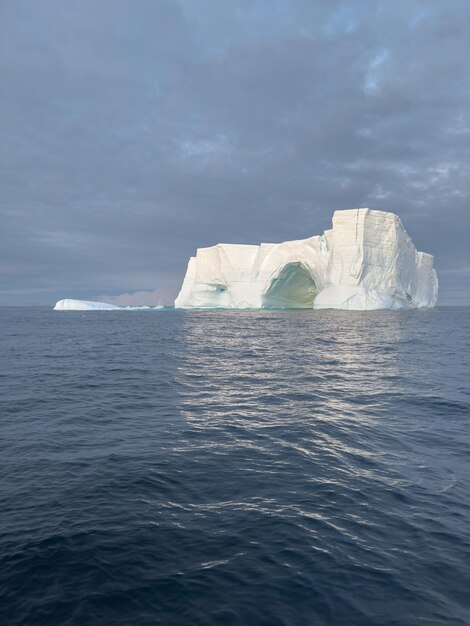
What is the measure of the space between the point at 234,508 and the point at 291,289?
70.7 m

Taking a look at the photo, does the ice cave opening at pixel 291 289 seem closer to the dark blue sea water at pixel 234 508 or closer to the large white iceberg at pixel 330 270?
the large white iceberg at pixel 330 270

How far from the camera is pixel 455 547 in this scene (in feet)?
15.3

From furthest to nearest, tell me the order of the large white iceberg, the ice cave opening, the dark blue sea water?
the ice cave opening < the large white iceberg < the dark blue sea water

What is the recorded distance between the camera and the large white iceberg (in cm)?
5738

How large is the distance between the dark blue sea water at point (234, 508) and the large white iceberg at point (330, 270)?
48318 millimetres

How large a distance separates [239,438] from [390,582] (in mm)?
4578

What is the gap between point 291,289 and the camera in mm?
75000

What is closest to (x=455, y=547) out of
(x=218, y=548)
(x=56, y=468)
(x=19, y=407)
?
(x=218, y=548)

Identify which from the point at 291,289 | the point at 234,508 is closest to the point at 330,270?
the point at 291,289

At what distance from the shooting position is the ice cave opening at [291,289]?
219 feet

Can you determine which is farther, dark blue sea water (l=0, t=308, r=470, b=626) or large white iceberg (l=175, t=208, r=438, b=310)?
large white iceberg (l=175, t=208, r=438, b=310)

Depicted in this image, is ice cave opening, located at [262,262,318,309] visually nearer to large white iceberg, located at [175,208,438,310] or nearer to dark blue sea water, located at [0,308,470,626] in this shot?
large white iceberg, located at [175,208,438,310]

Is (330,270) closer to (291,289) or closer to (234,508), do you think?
(291,289)

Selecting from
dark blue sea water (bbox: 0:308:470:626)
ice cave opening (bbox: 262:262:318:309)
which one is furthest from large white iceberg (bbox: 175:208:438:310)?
dark blue sea water (bbox: 0:308:470:626)
